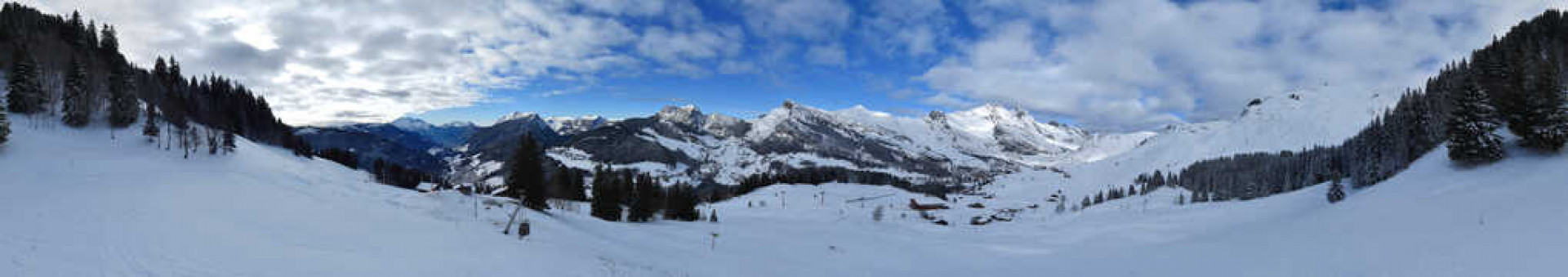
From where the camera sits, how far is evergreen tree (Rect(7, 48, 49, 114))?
→ 3953 centimetres

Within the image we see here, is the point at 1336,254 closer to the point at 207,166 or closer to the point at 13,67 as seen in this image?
the point at 207,166

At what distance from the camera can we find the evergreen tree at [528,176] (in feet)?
139

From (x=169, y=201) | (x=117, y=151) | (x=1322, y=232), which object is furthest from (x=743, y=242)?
(x=117, y=151)

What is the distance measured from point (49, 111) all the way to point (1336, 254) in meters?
79.2

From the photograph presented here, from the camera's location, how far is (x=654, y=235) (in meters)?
28.2

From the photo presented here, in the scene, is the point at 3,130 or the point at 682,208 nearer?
the point at 3,130

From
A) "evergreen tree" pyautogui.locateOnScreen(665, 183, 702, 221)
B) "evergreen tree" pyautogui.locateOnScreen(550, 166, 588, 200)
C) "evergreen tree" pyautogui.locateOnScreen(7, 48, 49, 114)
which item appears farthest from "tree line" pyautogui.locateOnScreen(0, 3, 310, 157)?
"evergreen tree" pyautogui.locateOnScreen(665, 183, 702, 221)

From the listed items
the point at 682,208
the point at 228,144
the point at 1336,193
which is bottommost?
the point at 682,208

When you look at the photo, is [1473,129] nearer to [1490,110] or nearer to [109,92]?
[1490,110]

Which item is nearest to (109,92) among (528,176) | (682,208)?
(528,176)

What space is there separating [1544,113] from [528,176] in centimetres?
5760

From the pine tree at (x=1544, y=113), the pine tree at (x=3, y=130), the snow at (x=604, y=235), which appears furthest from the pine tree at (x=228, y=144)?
the pine tree at (x=1544, y=113)

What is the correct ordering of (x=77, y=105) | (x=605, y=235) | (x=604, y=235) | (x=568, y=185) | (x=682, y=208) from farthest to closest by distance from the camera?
(x=568, y=185) → (x=682, y=208) → (x=77, y=105) → (x=604, y=235) → (x=605, y=235)

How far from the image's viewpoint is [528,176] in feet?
143
